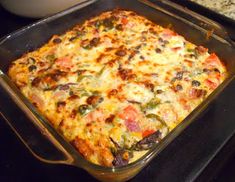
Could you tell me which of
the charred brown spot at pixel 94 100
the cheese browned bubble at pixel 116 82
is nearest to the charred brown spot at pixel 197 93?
the cheese browned bubble at pixel 116 82

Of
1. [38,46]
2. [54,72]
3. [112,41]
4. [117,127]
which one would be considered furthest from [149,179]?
[38,46]

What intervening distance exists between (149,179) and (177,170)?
102mm

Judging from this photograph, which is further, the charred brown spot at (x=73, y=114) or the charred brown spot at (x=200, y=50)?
the charred brown spot at (x=200, y=50)

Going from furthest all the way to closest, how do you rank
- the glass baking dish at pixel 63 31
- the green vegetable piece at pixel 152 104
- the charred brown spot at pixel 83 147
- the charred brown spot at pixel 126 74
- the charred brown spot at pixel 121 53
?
the charred brown spot at pixel 121 53 → the charred brown spot at pixel 126 74 → the green vegetable piece at pixel 152 104 → the charred brown spot at pixel 83 147 → the glass baking dish at pixel 63 31

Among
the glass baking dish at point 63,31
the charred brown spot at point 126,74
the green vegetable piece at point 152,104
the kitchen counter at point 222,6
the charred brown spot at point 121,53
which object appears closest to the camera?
the glass baking dish at point 63,31

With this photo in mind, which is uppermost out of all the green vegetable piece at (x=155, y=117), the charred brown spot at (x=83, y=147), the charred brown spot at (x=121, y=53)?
the charred brown spot at (x=121, y=53)

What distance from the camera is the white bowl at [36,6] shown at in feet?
5.27

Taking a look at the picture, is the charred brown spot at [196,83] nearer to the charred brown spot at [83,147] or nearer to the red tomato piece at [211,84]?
the red tomato piece at [211,84]

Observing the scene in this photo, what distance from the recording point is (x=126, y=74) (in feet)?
4.39

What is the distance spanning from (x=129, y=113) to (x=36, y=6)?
0.77m

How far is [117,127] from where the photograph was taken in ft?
3.79

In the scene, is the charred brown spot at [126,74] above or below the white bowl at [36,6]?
below

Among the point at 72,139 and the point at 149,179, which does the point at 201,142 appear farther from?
the point at 72,139

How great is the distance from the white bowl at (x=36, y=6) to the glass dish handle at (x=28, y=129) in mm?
524
